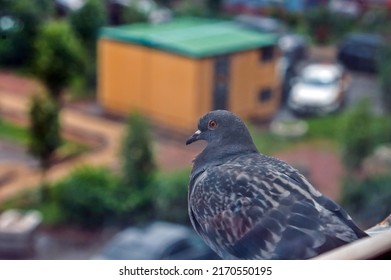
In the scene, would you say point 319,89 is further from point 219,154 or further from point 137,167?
point 219,154

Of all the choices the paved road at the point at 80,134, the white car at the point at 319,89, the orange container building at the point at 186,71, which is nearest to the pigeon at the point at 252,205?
the orange container building at the point at 186,71

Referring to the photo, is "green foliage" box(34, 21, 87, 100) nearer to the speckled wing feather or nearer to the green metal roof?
the green metal roof

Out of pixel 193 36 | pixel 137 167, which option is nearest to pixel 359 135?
pixel 193 36

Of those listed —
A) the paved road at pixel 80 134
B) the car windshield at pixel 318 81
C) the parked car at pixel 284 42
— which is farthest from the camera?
the car windshield at pixel 318 81

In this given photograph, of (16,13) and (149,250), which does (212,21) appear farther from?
(149,250)

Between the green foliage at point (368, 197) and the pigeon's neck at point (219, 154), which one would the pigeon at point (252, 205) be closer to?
the pigeon's neck at point (219, 154)

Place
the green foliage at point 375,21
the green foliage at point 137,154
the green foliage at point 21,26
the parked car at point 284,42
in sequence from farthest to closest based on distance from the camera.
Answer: the green foliage at point 375,21, the parked car at point 284,42, the green foliage at point 137,154, the green foliage at point 21,26
